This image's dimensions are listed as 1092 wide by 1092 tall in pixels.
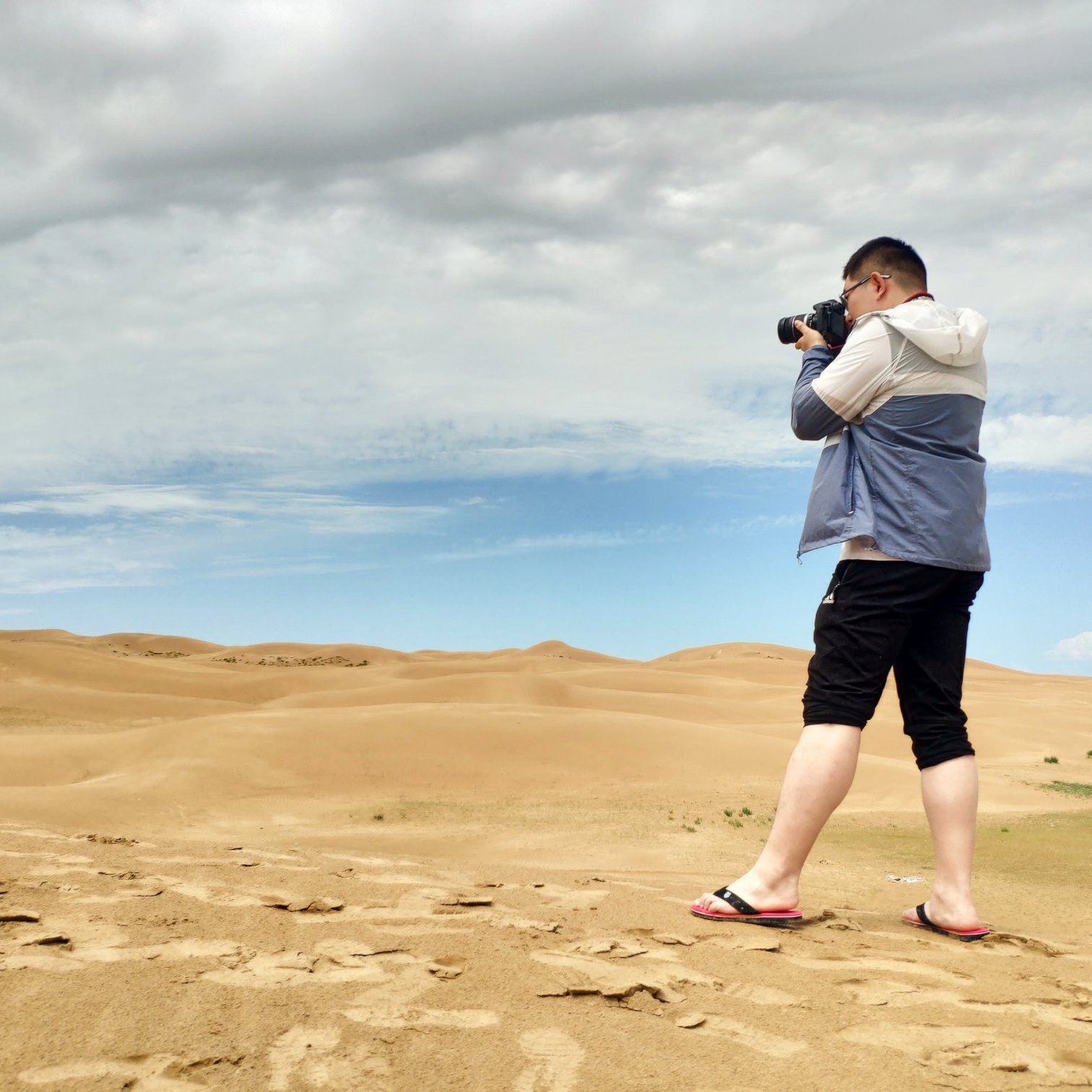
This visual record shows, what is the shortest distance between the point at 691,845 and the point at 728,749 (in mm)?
3979

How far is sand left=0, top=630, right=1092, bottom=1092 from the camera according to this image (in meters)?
1.98

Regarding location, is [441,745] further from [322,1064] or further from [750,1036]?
[322,1064]

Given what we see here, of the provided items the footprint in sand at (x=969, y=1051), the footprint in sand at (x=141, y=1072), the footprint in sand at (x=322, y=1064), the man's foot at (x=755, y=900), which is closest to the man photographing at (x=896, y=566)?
A: the man's foot at (x=755, y=900)

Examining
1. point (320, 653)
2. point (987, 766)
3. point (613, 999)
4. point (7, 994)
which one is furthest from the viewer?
point (320, 653)

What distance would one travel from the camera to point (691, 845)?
602 centimetres

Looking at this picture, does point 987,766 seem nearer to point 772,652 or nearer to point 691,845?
point 691,845

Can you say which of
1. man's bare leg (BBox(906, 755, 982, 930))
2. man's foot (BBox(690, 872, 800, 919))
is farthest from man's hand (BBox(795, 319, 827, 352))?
man's foot (BBox(690, 872, 800, 919))

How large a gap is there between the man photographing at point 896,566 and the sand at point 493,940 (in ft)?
0.80

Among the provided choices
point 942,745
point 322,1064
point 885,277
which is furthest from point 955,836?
point 322,1064

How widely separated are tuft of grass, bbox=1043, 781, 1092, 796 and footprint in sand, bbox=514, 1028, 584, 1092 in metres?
8.35

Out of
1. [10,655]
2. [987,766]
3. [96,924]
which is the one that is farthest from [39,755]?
[10,655]

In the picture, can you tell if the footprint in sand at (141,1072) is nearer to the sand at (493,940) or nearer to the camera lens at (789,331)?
the sand at (493,940)

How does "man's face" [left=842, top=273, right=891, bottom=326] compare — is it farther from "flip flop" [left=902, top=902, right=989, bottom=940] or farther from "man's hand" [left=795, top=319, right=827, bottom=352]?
"flip flop" [left=902, top=902, right=989, bottom=940]

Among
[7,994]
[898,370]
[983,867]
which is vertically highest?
[898,370]
